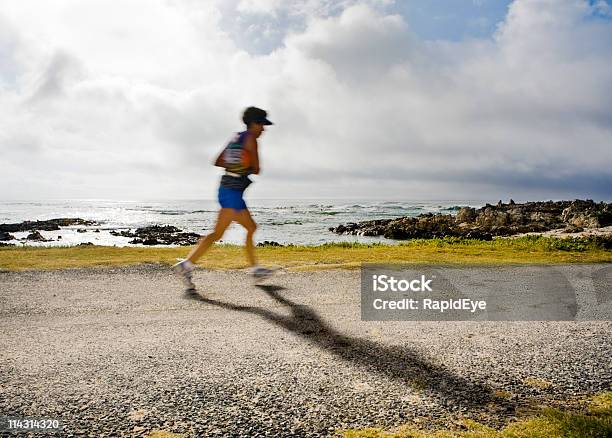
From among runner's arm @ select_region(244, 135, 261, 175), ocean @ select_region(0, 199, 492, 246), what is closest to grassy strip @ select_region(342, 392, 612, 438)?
runner's arm @ select_region(244, 135, 261, 175)

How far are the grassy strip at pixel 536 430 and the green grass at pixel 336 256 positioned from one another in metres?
6.10

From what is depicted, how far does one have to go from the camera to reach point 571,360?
3.65m

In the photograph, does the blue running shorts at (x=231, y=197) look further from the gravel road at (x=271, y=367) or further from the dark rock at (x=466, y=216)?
the dark rock at (x=466, y=216)

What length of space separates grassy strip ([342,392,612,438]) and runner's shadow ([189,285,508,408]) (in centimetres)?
32

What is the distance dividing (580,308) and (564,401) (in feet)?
10.4

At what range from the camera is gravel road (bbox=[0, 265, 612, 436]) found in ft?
9.11

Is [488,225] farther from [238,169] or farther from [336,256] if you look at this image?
[238,169]

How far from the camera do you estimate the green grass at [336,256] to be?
939cm

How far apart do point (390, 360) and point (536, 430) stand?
133cm


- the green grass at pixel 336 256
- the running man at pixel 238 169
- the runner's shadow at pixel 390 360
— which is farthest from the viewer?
the green grass at pixel 336 256

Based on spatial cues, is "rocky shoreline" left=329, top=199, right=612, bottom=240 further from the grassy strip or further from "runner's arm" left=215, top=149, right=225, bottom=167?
the grassy strip

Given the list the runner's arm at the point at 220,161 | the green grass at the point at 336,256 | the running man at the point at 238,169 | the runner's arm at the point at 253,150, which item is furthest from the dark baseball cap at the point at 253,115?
the green grass at the point at 336,256

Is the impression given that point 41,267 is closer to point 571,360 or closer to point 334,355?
point 334,355

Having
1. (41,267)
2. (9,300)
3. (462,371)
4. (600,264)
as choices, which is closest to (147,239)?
(41,267)
